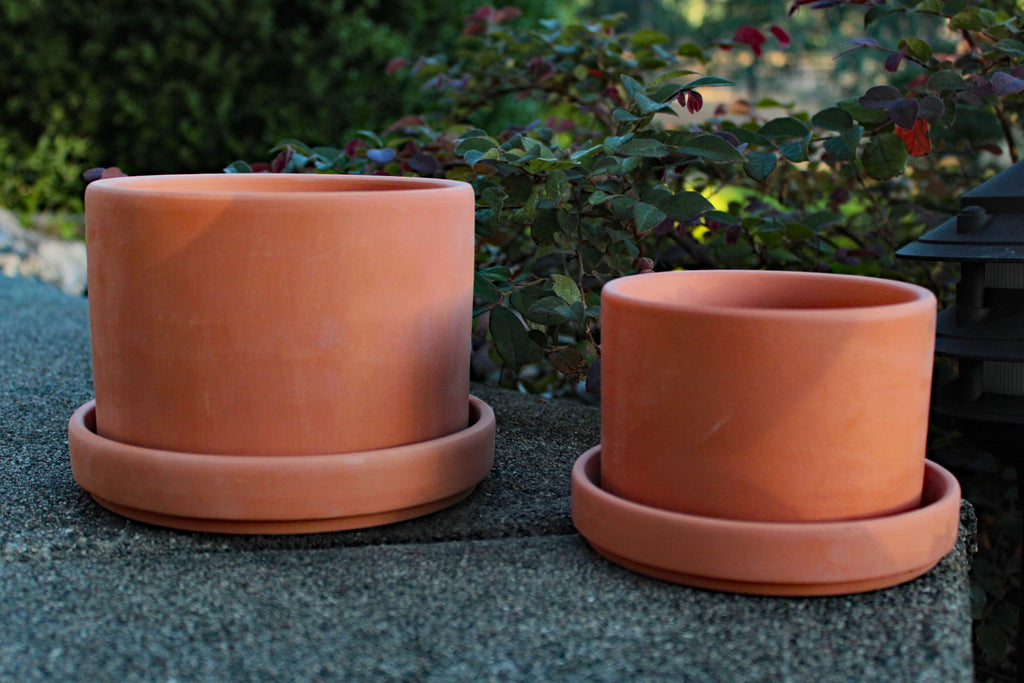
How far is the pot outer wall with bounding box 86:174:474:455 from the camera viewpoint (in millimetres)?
1197

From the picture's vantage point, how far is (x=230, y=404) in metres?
1.23

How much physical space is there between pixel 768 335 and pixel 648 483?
0.74 feet

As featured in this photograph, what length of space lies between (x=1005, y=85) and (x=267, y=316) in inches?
48.0

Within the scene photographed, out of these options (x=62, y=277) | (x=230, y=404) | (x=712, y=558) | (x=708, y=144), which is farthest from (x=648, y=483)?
(x=62, y=277)

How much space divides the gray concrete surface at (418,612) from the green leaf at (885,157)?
78cm

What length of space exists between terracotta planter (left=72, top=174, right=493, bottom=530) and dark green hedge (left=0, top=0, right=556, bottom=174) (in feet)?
15.4

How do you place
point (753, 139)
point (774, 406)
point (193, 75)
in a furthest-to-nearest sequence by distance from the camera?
point (193, 75)
point (753, 139)
point (774, 406)

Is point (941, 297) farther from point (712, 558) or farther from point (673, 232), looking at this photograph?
point (712, 558)

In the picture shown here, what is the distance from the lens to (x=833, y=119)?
188 cm

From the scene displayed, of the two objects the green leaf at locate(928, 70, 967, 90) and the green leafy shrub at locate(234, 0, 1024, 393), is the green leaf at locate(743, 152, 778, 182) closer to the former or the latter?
the green leafy shrub at locate(234, 0, 1024, 393)

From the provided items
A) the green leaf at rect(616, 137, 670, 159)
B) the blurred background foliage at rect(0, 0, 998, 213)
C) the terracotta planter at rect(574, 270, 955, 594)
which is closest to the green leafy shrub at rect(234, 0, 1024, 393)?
the green leaf at rect(616, 137, 670, 159)

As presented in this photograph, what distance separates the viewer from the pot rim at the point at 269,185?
3.92 ft

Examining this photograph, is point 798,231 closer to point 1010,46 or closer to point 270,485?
point 1010,46

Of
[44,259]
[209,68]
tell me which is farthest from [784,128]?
[209,68]
